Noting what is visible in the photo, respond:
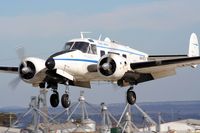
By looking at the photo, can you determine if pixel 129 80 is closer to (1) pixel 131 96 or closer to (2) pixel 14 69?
(1) pixel 131 96

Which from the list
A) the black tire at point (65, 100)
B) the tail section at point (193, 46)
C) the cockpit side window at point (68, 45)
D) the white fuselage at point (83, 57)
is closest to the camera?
the white fuselage at point (83, 57)

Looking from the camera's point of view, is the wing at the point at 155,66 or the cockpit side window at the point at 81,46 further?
the wing at the point at 155,66

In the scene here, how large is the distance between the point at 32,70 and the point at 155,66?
9350 millimetres

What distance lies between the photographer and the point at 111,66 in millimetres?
37031

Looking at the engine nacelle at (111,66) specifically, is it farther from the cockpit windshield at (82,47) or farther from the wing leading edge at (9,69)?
the wing leading edge at (9,69)

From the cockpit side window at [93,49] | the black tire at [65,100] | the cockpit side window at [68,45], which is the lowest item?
the black tire at [65,100]

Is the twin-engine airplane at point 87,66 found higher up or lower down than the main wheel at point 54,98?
higher up

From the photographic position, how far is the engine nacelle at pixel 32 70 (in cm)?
3697

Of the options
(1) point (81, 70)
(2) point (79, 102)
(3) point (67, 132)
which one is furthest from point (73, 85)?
(3) point (67, 132)

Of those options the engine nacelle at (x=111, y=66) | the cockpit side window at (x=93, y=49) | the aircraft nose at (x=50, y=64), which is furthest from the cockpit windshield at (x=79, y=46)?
the aircraft nose at (x=50, y=64)

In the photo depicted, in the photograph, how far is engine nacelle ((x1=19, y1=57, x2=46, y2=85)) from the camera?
37.0m

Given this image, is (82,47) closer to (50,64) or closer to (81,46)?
(81,46)

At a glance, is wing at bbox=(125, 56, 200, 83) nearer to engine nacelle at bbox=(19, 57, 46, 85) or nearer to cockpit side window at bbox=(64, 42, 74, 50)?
cockpit side window at bbox=(64, 42, 74, 50)

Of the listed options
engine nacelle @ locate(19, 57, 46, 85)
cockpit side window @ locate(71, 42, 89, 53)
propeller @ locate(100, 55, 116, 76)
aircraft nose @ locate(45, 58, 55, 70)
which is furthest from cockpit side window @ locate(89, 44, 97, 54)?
aircraft nose @ locate(45, 58, 55, 70)
